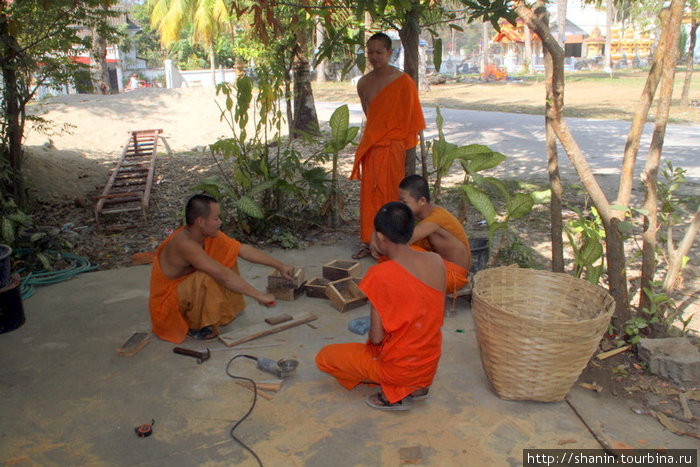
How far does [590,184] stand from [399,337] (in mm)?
1689

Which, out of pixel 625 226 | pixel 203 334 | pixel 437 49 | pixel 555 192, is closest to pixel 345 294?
pixel 203 334

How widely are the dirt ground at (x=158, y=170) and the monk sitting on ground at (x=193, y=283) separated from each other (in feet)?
6.80

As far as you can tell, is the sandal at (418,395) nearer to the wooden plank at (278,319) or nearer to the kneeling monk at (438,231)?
the kneeling monk at (438,231)

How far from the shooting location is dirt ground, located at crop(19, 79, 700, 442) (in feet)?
11.7

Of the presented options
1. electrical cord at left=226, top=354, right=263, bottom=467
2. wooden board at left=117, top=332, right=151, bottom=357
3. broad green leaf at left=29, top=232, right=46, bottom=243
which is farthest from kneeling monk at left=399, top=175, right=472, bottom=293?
broad green leaf at left=29, top=232, right=46, bottom=243

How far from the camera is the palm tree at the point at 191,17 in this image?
21.6 meters

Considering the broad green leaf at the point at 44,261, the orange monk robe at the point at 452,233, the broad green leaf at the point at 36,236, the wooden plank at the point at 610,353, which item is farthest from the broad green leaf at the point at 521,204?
the broad green leaf at the point at 36,236

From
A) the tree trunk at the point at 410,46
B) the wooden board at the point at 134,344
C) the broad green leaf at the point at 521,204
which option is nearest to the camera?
the wooden board at the point at 134,344

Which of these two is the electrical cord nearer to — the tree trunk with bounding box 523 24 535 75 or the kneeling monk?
the kneeling monk

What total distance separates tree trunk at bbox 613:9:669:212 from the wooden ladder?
216 inches

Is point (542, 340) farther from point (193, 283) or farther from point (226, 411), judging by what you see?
point (193, 283)

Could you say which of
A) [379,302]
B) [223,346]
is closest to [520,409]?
[379,302]

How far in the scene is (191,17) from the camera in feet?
77.1

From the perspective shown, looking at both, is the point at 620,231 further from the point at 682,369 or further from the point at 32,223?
the point at 32,223
